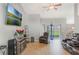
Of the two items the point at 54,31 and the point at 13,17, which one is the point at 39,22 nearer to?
the point at 54,31

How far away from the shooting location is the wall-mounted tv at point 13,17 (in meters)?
2.82

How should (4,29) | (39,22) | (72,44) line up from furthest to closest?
(39,22), (4,29), (72,44)

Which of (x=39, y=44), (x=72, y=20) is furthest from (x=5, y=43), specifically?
(x=72, y=20)

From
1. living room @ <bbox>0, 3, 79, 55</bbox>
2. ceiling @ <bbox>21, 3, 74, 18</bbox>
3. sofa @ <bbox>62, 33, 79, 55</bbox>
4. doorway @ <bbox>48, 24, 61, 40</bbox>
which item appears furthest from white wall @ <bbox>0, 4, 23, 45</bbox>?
sofa @ <bbox>62, 33, 79, 55</bbox>

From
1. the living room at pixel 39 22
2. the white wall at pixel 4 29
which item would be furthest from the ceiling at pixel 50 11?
the white wall at pixel 4 29

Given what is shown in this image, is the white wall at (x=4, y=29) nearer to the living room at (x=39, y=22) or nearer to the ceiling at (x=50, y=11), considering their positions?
the living room at (x=39, y=22)

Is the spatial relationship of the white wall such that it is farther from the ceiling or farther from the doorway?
the doorway

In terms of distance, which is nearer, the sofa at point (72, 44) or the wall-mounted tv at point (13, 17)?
the sofa at point (72, 44)

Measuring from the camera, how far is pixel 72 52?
2432 millimetres

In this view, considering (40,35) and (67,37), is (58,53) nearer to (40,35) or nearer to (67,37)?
(67,37)

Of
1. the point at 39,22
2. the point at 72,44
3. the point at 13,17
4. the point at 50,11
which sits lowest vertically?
the point at 72,44

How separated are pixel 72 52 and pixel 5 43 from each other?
1.55 m

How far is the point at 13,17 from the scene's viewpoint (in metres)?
2.97

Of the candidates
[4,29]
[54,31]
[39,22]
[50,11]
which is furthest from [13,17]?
[54,31]
